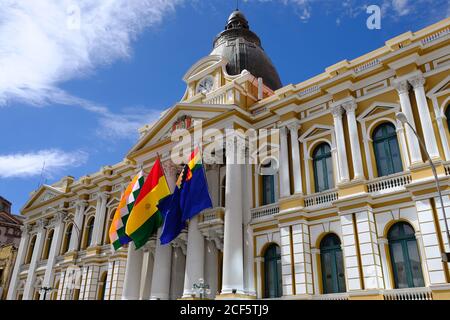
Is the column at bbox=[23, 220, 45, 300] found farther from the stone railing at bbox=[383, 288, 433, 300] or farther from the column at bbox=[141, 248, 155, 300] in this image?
the stone railing at bbox=[383, 288, 433, 300]

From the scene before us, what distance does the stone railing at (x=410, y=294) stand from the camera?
1377 centimetres

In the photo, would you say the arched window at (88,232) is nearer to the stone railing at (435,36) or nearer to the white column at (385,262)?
the white column at (385,262)

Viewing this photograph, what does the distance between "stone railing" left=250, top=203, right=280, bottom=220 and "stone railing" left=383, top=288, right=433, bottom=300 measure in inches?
252

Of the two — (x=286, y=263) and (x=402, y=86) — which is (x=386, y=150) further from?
(x=286, y=263)

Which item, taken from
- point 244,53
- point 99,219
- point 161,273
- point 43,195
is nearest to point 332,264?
point 161,273

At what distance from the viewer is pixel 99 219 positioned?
3008cm

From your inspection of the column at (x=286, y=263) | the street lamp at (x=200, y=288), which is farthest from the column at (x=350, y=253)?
the street lamp at (x=200, y=288)

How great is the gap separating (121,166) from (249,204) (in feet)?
44.7

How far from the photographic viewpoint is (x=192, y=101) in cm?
2489

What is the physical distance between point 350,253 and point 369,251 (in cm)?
79

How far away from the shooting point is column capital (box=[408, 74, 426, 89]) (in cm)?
1647

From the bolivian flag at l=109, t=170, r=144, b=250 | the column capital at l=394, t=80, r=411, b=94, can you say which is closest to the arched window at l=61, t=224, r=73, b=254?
the bolivian flag at l=109, t=170, r=144, b=250

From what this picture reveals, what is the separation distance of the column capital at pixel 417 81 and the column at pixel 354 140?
258 centimetres

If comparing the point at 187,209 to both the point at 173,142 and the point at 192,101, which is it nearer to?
the point at 173,142
